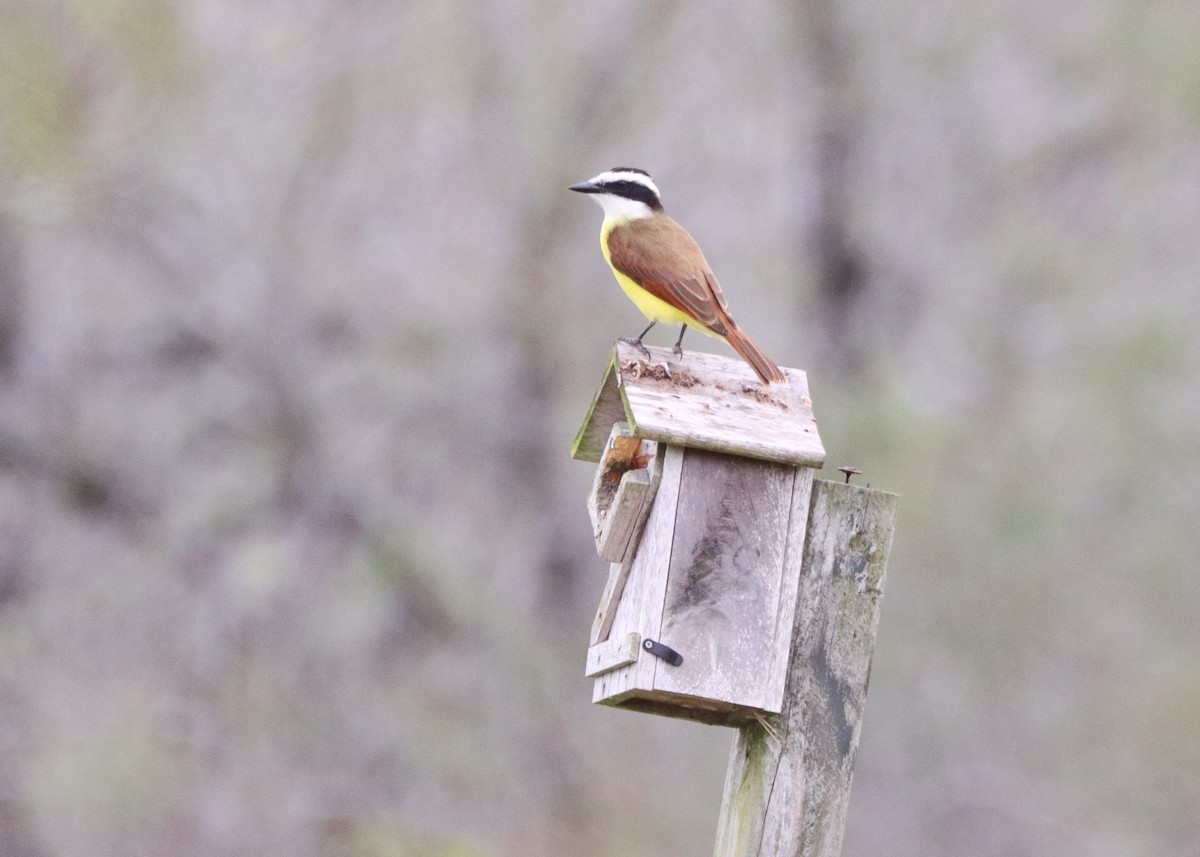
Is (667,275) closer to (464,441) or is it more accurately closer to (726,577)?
(726,577)

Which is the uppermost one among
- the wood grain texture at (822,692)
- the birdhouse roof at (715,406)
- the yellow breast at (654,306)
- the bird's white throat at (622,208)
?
the bird's white throat at (622,208)

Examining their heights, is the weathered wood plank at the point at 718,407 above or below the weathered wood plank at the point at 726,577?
above

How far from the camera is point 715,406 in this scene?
4898mm

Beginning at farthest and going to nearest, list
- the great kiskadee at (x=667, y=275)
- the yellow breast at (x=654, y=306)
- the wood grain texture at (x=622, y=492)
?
the yellow breast at (x=654, y=306) < the great kiskadee at (x=667, y=275) < the wood grain texture at (x=622, y=492)

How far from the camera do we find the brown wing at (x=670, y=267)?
5.69 m

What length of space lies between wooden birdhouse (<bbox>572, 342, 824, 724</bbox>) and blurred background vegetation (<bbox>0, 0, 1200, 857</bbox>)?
24.7ft

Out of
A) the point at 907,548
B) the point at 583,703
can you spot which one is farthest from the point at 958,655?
the point at 583,703

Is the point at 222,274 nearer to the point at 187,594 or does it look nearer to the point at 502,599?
the point at 187,594

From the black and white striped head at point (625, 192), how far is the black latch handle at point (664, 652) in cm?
238

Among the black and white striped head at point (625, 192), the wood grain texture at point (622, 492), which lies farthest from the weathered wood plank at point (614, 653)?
the black and white striped head at point (625, 192)

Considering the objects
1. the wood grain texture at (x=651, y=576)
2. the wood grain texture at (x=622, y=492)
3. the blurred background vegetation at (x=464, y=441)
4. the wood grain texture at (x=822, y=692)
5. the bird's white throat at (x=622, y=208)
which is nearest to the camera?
the wood grain texture at (x=822, y=692)

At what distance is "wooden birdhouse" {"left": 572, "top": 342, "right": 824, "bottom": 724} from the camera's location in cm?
470

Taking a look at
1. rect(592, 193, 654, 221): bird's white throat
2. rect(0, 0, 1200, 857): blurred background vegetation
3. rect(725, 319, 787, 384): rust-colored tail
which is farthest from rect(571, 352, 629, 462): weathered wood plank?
rect(0, 0, 1200, 857): blurred background vegetation

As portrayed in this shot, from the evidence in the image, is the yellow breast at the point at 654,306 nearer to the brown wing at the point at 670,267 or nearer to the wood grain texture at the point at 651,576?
the brown wing at the point at 670,267
